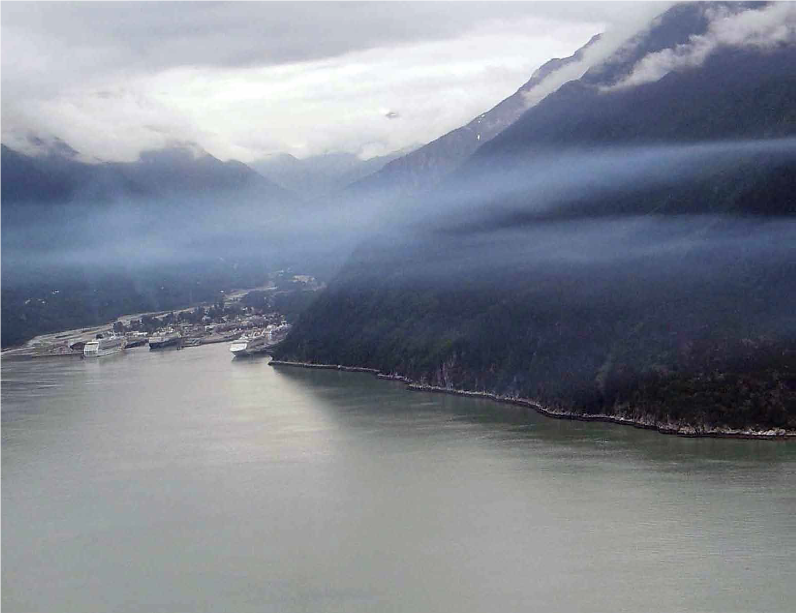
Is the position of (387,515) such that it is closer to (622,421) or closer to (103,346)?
(622,421)

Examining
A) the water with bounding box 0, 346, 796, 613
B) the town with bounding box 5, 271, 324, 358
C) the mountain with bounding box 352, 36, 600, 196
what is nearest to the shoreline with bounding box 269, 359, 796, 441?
the water with bounding box 0, 346, 796, 613

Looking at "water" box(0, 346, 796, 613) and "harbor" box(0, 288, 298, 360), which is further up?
"harbor" box(0, 288, 298, 360)

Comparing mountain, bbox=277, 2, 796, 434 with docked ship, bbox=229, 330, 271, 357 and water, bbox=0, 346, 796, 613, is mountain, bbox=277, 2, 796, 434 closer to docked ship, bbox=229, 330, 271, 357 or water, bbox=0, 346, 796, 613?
water, bbox=0, 346, 796, 613

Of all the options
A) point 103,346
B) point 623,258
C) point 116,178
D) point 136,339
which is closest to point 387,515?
point 623,258

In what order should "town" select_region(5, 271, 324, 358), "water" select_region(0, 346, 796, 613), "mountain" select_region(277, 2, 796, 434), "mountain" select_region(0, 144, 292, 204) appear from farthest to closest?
1. "mountain" select_region(0, 144, 292, 204)
2. "town" select_region(5, 271, 324, 358)
3. "mountain" select_region(277, 2, 796, 434)
4. "water" select_region(0, 346, 796, 613)

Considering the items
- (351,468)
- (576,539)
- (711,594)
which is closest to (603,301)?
(351,468)

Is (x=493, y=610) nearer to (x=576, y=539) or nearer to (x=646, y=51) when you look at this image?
(x=576, y=539)
